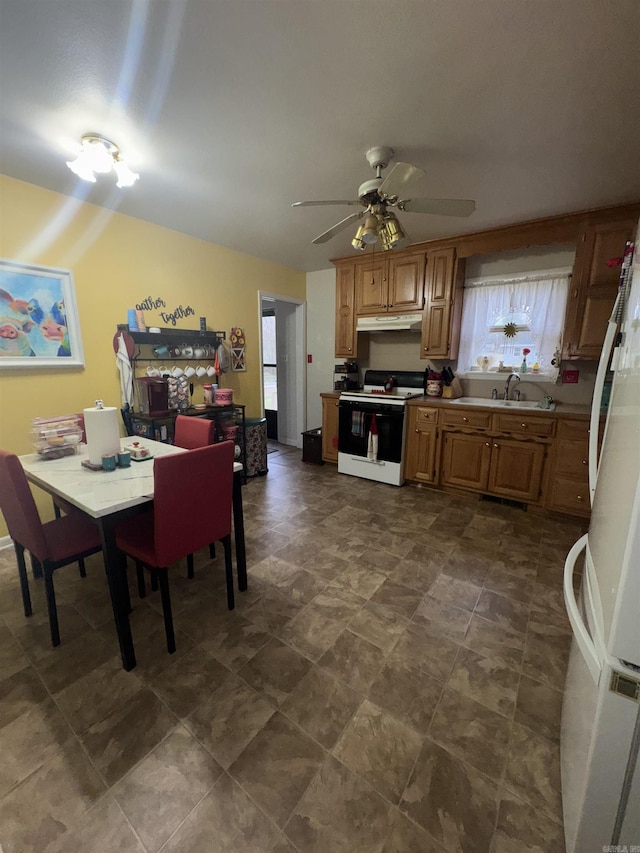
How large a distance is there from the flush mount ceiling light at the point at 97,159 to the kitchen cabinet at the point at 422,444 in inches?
115

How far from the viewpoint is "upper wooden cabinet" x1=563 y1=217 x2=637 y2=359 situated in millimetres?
2678

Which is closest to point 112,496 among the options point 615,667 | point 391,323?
point 615,667

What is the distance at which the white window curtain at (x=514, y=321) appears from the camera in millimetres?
3201

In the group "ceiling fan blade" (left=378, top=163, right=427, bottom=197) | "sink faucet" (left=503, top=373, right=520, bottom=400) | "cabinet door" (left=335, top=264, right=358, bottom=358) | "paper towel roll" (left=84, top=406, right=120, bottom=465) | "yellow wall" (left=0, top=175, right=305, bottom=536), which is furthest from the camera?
"cabinet door" (left=335, top=264, right=358, bottom=358)

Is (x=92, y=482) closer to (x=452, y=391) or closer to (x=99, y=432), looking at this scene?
(x=99, y=432)

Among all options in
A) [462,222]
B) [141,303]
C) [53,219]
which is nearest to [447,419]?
[462,222]

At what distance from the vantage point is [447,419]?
334cm

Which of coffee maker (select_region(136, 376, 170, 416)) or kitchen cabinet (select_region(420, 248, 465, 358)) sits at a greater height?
kitchen cabinet (select_region(420, 248, 465, 358))

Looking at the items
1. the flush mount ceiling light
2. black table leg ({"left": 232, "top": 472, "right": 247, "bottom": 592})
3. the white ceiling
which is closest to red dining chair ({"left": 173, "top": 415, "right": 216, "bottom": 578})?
black table leg ({"left": 232, "top": 472, "right": 247, "bottom": 592})

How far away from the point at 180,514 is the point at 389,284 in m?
3.31

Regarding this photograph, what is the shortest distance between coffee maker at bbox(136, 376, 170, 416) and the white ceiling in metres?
1.44

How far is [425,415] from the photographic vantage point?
136 inches

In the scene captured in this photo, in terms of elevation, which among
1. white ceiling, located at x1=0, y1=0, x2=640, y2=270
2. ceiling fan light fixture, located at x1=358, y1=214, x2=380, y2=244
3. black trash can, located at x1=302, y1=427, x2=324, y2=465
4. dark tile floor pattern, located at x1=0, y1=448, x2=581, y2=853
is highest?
white ceiling, located at x1=0, y1=0, x2=640, y2=270

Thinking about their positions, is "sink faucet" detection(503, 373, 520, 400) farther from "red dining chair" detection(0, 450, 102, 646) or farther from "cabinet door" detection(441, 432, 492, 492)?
"red dining chair" detection(0, 450, 102, 646)
